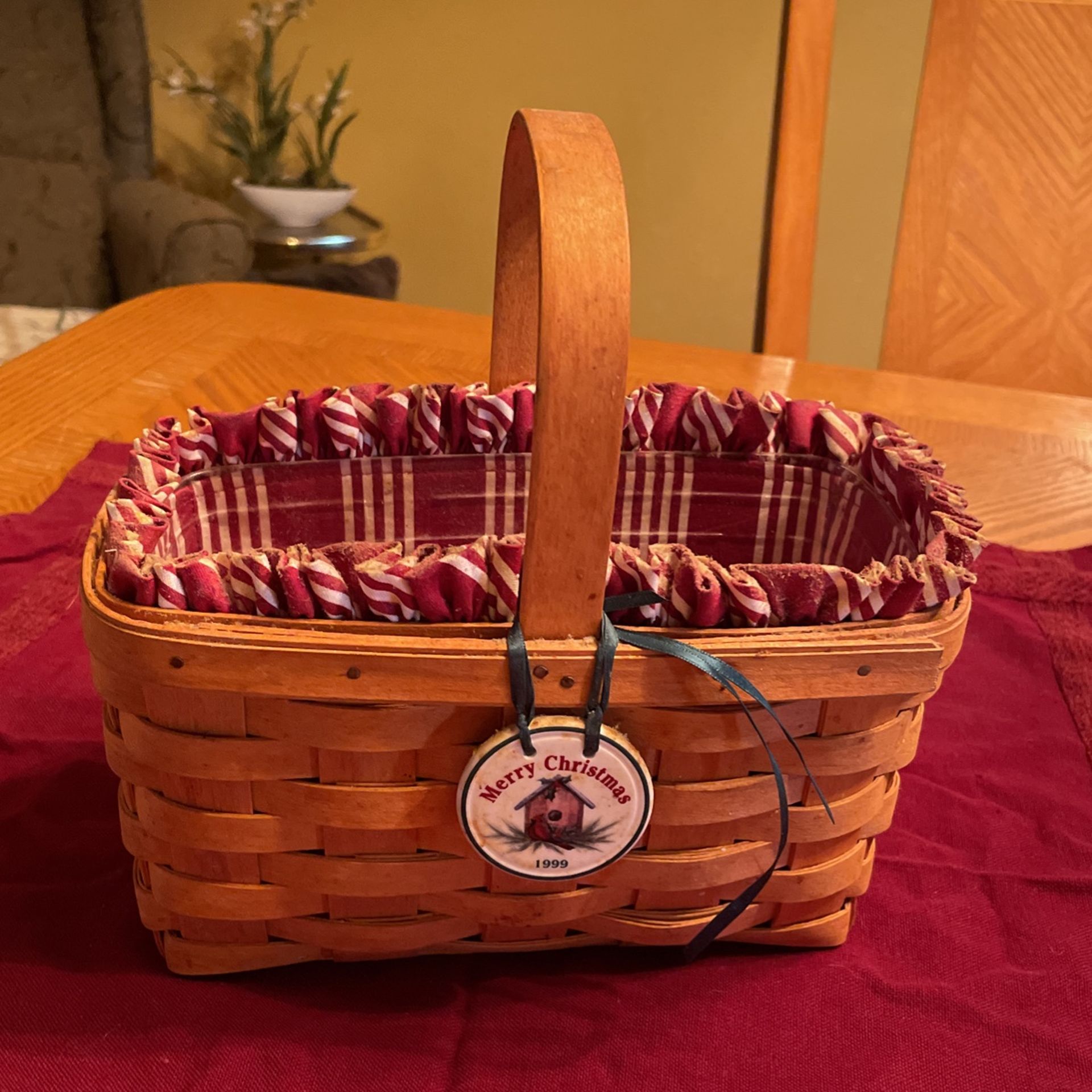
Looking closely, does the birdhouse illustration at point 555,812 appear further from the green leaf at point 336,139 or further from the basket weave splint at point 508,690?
the green leaf at point 336,139

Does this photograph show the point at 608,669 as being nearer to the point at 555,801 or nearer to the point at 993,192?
the point at 555,801

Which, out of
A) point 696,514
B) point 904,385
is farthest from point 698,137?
point 696,514

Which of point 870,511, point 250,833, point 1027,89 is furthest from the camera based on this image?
point 1027,89

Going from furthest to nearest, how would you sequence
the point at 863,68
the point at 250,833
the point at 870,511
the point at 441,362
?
the point at 863,68
the point at 441,362
the point at 870,511
the point at 250,833

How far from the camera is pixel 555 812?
536 millimetres

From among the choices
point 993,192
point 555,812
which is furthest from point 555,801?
point 993,192

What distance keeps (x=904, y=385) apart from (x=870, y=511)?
2.28ft

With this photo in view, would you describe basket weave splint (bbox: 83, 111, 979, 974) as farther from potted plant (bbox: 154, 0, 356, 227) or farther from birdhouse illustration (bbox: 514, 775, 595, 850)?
potted plant (bbox: 154, 0, 356, 227)

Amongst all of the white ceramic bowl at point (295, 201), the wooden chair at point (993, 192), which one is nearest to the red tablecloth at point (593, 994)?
the wooden chair at point (993, 192)

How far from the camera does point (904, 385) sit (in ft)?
4.49

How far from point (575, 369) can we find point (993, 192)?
6.67 feet

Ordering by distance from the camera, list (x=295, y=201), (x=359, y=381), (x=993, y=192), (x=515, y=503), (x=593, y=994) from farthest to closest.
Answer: (x=295, y=201), (x=993, y=192), (x=359, y=381), (x=515, y=503), (x=593, y=994)

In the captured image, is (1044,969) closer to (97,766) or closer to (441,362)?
(97,766)

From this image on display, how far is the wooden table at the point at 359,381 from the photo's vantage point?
3.85 feet
